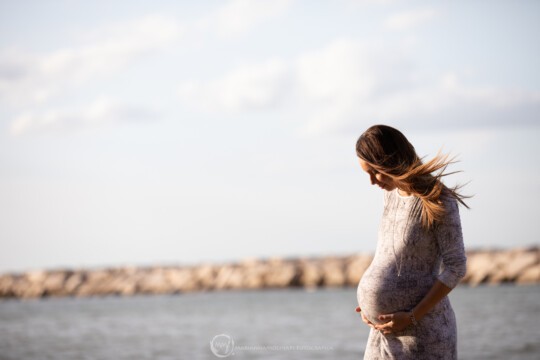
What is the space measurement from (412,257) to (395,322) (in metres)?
0.26

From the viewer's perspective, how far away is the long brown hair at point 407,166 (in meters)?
2.73

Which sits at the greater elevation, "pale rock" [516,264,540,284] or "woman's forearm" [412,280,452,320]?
"woman's forearm" [412,280,452,320]

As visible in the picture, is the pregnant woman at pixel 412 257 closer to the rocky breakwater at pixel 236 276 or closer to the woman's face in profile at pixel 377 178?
the woman's face in profile at pixel 377 178

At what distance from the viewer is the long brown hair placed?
8.97ft

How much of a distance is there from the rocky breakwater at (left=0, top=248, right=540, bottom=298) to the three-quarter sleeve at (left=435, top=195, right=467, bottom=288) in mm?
38541

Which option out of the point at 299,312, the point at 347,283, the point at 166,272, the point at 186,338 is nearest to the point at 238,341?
the point at 186,338

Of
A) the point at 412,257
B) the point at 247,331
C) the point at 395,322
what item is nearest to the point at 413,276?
the point at 412,257

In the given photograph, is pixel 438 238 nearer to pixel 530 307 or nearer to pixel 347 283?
pixel 530 307

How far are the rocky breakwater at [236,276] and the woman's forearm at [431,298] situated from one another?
38556 millimetres

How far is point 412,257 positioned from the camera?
111 inches

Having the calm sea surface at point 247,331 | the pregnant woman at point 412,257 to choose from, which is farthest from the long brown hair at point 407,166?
the calm sea surface at point 247,331

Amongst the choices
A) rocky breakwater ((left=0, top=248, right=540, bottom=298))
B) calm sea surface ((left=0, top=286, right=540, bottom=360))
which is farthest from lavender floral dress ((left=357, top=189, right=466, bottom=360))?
rocky breakwater ((left=0, top=248, right=540, bottom=298))

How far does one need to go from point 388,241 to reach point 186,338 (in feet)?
56.2

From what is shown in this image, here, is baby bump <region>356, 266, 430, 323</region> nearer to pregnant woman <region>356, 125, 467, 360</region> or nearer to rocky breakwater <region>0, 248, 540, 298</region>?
pregnant woman <region>356, 125, 467, 360</region>
